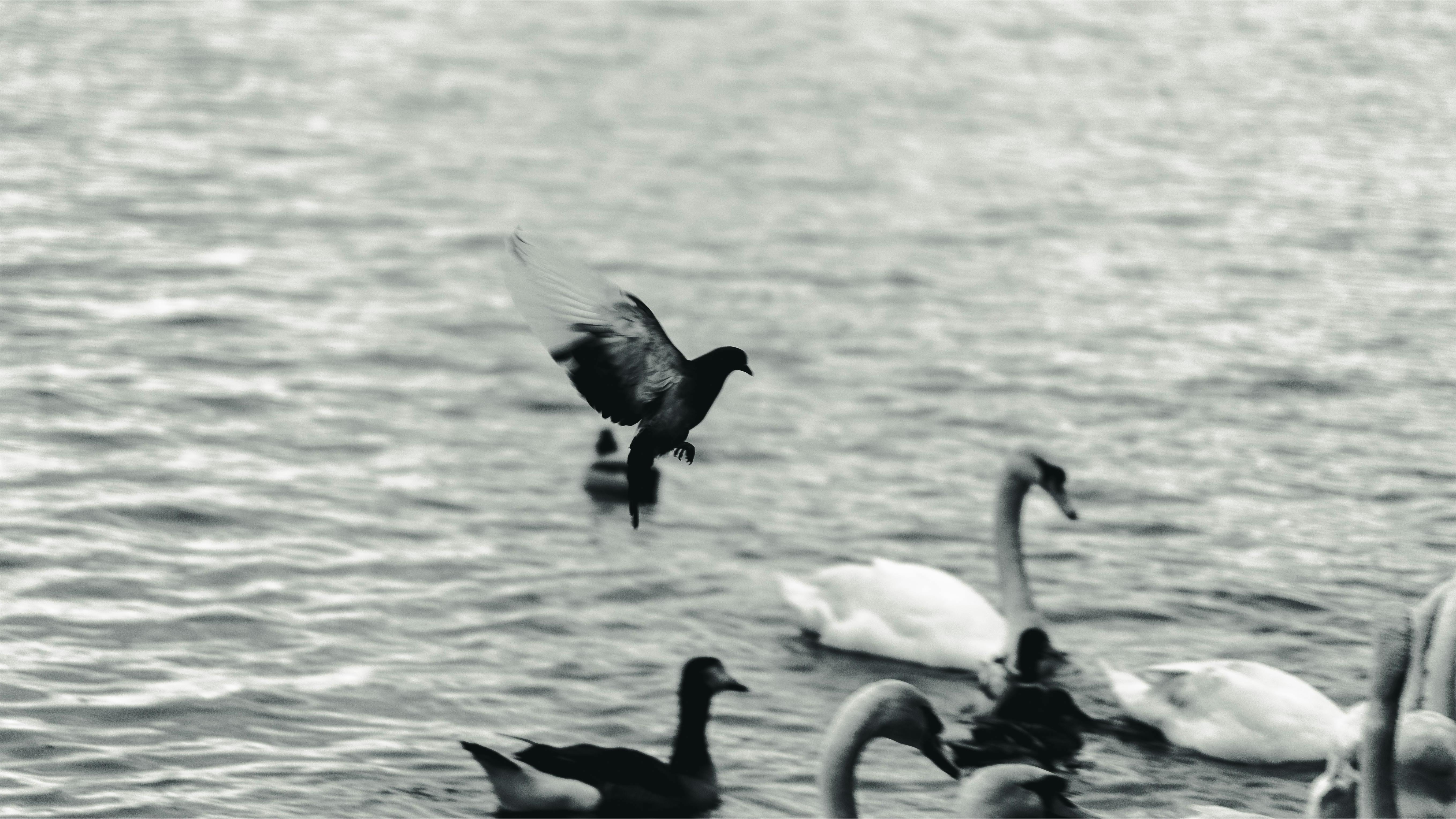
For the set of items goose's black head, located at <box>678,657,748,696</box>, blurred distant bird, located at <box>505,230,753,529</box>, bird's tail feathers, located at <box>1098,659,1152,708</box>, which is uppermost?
blurred distant bird, located at <box>505,230,753,529</box>

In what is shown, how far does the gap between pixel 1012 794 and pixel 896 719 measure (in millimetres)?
703

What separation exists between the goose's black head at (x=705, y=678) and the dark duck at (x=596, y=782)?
294mm

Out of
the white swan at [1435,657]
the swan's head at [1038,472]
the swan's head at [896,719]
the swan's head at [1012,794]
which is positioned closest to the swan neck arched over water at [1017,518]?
the swan's head at [1038,472]

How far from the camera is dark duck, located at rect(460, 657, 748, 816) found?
947 centimetres

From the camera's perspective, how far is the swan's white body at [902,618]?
1202cm

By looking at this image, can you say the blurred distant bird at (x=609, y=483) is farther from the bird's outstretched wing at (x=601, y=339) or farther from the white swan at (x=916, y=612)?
the bird's outstretched wing at (x=601, y=339)

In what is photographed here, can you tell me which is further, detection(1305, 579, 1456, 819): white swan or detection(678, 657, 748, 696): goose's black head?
detection(678, 657, 748, 696): goose's black head

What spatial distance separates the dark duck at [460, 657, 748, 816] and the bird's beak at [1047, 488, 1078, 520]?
3352 millimetres

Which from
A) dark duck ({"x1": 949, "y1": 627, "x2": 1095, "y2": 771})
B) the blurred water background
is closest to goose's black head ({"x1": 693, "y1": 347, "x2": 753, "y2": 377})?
the blurred water background

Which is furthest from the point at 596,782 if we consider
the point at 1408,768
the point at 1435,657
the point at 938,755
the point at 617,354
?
the point at 617,354

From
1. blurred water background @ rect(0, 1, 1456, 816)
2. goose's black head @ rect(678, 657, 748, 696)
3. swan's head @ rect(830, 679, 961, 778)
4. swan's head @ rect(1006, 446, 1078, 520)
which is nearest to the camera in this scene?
swan's head @ rect(830, 679, 961, 778)

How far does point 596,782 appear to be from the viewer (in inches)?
377

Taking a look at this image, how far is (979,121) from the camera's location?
1144 inches

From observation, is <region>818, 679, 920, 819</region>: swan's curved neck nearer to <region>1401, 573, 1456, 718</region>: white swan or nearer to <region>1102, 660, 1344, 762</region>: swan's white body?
<region>1401, 573, 1456, 718</region>: white swan
